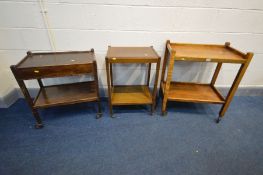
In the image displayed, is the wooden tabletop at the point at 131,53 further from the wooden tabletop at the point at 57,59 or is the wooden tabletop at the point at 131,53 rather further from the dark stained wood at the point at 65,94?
the dark stained wood at the point at 65,94

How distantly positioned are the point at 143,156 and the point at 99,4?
1477 mm

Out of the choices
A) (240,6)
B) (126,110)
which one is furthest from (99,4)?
(240,6)

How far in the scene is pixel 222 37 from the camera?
1.72 metres

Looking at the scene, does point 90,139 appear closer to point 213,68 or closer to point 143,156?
point 143,156

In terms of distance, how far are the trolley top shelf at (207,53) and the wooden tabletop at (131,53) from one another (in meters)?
0.19

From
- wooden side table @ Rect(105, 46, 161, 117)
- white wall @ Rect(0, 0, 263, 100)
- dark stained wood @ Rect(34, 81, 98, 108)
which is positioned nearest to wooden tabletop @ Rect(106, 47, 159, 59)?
wooden side table @ Rect(105, 46, 161, 117)

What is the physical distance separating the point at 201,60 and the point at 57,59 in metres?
1.31

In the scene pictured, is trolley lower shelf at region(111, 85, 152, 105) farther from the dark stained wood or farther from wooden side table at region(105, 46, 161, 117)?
the dark stained wood

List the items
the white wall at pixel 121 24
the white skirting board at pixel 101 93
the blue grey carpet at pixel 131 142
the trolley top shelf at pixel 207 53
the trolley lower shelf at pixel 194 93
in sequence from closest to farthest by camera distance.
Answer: the blue grey carpet at pixel 131 142 → the trolley top shelf at pixel 207 53 → the white wall at pixel 121 24 → the trolley lower shelf at pixel 194 93 → the white skirting board at pixel 101 93

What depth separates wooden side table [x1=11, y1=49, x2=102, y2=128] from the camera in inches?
49.9

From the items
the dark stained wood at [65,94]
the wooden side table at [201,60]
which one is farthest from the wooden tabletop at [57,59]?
the wooden side table at [201,60]

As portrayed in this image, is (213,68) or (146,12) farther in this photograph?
(213,68)

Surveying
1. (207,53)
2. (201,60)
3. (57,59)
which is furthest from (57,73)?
(207,53)

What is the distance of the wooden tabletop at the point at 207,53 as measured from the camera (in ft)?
4.42
